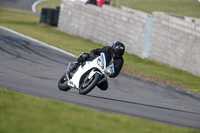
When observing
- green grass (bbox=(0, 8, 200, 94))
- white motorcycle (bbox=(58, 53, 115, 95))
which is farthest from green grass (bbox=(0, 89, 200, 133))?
green grass (bbox=(0, 8, 200, 94))

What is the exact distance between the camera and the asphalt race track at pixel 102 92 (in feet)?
29.5

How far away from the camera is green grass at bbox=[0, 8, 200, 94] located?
53.8 feet

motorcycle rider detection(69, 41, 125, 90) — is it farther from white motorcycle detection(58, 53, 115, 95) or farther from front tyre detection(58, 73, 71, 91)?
front tyre detection(58, 73, 71, 91)

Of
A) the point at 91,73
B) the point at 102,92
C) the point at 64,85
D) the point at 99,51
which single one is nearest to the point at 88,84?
the point at 91,73

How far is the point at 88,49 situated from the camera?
20.8 m

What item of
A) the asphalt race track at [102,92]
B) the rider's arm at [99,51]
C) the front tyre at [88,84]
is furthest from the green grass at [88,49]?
the front tyre at [88,84]

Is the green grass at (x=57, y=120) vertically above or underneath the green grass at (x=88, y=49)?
above

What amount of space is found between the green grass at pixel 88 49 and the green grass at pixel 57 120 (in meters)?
7.76

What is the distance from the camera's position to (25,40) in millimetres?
20297

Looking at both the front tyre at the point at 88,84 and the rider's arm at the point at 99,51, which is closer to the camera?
the front tyre at the point at 88,84

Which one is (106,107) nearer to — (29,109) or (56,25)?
(29,109)

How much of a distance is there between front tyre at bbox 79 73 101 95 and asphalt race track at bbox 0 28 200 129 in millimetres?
277

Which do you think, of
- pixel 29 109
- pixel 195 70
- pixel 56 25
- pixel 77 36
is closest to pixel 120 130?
pixel 29 109

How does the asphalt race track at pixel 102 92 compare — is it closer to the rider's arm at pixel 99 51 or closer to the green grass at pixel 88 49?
the rider's arm at pixel 99 51
